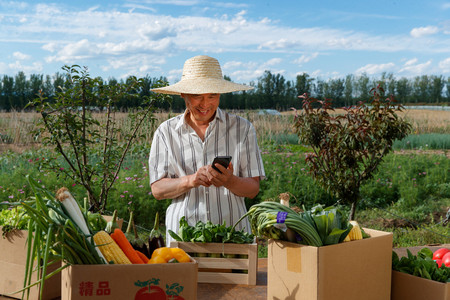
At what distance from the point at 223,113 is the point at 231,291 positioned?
3.41 feet

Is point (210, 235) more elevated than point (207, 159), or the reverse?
point (207, 159)

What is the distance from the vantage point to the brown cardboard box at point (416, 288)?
1.64 metres

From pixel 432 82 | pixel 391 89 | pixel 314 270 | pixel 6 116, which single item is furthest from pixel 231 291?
pixel 432 82

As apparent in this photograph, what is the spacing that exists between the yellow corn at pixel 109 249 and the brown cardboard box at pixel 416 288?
1.05 m

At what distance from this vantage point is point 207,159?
251 centimetres

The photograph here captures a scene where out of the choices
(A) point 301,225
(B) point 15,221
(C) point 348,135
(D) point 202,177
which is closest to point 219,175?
(D) point 202,177

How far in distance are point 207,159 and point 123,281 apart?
4.13 ft

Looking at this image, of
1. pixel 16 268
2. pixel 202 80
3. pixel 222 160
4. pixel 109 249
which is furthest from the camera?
pixel 202 80

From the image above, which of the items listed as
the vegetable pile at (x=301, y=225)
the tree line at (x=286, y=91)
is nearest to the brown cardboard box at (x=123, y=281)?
the vegetable pile at (x=301, y=225)

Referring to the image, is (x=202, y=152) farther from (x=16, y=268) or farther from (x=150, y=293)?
(x=150, y=293)

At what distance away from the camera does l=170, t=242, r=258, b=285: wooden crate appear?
1905 millimetres

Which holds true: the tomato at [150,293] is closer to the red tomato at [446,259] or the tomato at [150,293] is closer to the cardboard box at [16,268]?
the cardboard box at [16,268]

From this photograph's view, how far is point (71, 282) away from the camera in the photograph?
132cm

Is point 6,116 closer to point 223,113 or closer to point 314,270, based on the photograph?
point 223,113
